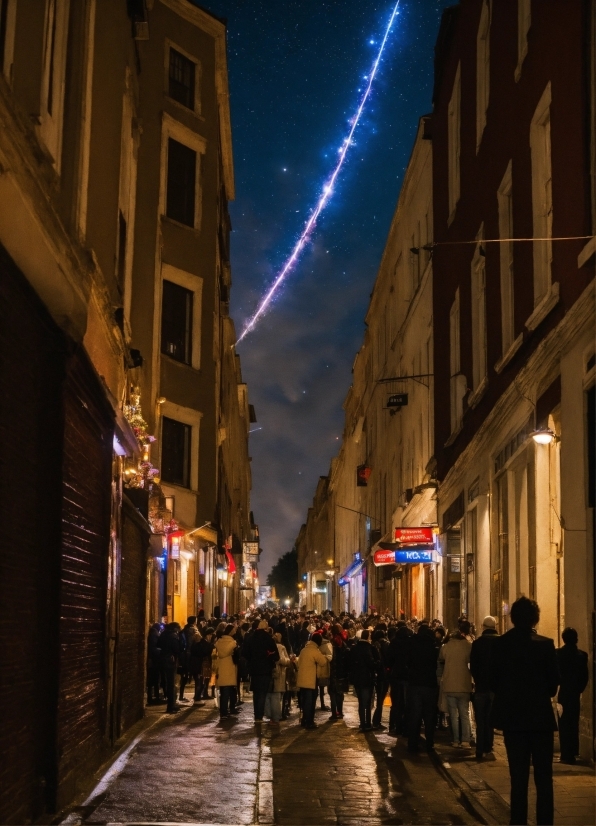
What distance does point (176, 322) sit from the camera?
32.3m

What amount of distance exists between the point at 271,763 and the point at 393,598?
1188 inches

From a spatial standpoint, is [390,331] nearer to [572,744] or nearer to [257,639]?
[257,639]

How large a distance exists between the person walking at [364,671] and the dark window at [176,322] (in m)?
14.2

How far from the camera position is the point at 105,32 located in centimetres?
1661

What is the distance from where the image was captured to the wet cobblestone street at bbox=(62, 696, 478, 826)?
10.9 m

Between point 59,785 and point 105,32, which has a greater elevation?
point 105,32

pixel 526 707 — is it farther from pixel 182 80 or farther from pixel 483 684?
pixel 182 80

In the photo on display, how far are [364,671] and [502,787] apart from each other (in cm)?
636

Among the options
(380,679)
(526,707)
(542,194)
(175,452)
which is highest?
(542,194)

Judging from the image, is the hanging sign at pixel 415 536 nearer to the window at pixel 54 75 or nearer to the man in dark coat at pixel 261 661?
the man in dark coat at pixel 261 661

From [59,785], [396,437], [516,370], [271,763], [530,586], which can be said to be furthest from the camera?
[396,437]

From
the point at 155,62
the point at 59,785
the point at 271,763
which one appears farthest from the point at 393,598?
the point at 59,785

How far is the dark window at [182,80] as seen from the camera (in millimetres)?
33375

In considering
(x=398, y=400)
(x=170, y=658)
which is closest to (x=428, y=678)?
(x=170, y=658)
